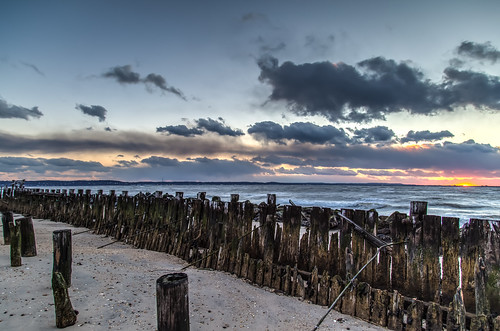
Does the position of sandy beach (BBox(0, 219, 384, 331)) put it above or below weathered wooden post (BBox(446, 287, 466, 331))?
below

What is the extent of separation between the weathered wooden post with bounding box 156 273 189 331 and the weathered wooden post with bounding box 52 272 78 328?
1680 mm

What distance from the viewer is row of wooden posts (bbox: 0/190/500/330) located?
3.76 m

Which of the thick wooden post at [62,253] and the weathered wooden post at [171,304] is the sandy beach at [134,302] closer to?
the thick wooden post at [62,253]

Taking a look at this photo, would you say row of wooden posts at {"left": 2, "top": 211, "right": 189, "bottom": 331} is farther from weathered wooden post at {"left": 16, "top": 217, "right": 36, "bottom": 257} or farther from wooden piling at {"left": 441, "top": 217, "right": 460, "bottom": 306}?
wooden piling at {"left": 441, "top": 217, "right": 460, "bottom": 306}

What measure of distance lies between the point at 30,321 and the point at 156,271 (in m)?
2.80

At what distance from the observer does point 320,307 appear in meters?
4.80

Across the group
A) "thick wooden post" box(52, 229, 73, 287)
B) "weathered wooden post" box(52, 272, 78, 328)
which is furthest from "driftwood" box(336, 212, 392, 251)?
"thick wooden post" box(52, 229, 73, 287)

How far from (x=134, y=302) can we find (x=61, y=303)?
1170 mm

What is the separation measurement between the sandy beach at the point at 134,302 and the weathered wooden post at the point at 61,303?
104 mm

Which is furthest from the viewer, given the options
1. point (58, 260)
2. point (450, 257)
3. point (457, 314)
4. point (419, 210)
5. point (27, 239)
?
point (27, 239)

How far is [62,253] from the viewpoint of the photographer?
4707mm

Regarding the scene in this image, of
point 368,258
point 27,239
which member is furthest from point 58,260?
point 368,258

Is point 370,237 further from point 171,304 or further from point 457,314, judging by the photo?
point 171,304

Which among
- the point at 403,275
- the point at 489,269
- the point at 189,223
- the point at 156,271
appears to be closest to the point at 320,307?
the point at 403,275
